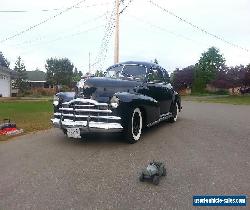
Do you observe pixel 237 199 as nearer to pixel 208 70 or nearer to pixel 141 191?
pixel 141 191

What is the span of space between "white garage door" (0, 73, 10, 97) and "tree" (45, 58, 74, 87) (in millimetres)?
30542

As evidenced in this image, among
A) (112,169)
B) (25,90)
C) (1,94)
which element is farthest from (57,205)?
(25,90)

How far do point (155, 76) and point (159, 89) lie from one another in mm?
386

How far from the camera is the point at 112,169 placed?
558cm

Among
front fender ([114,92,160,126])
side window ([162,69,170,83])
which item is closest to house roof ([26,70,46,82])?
side window ([162,69,170,83])

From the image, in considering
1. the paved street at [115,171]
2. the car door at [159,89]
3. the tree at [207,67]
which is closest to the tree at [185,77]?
the tree at [207,67]

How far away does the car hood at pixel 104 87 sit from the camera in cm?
759

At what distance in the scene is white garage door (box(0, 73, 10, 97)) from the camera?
42.7m

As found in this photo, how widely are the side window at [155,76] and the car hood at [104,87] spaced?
48.0 inches

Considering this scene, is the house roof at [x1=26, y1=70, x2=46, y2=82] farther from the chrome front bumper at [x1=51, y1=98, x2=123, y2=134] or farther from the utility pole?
the chrome front bumper at [x1=51, y1=98, x2=123, y2=134]

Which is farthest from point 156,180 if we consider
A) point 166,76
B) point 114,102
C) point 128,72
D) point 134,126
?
point 166,76

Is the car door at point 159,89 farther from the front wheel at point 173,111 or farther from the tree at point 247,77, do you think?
the tree at point 247,77

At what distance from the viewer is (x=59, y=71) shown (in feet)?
257

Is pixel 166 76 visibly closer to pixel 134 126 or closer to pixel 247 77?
pixel 134 126
